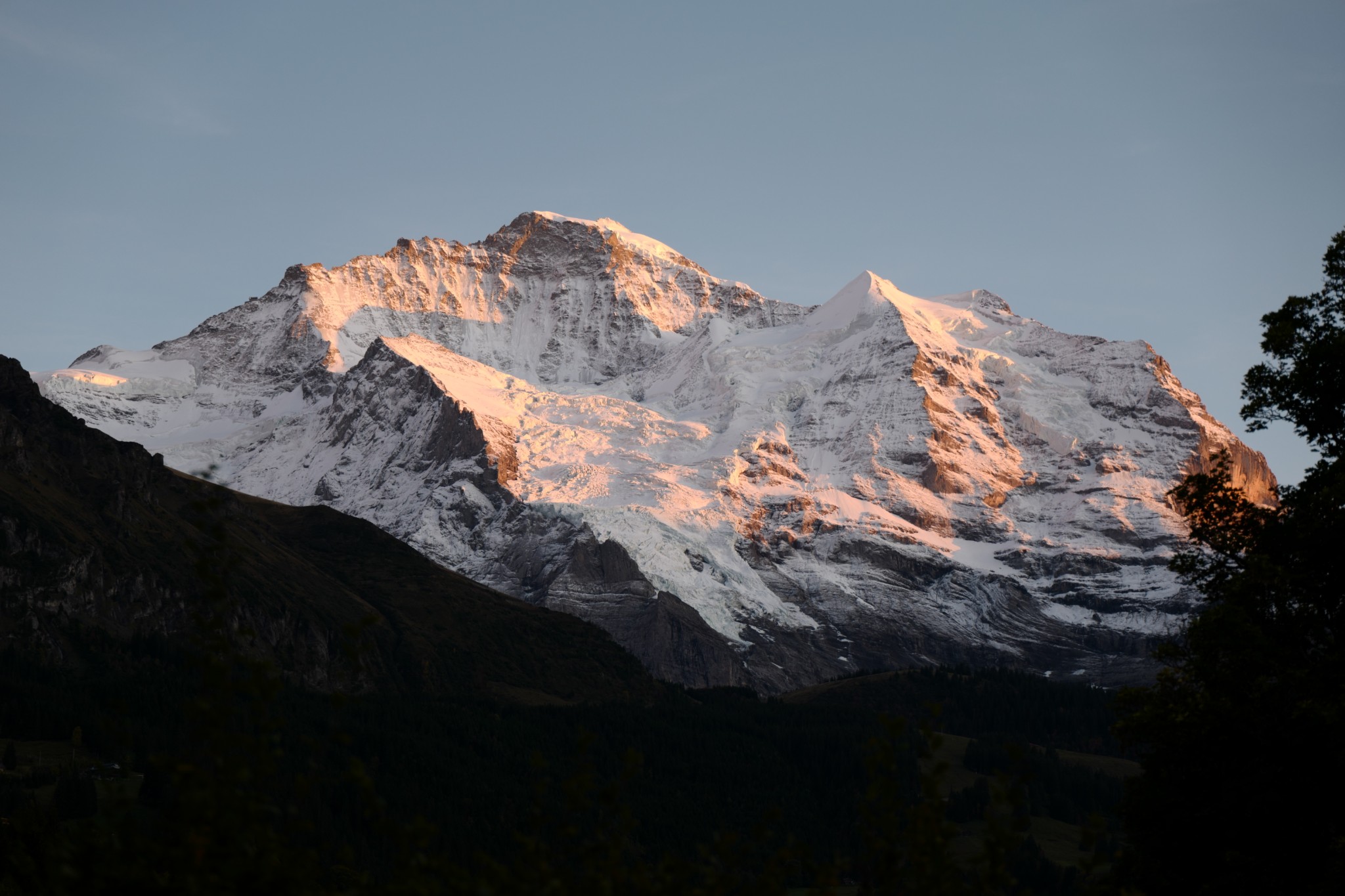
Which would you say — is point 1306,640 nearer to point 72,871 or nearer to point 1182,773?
point 1182,773

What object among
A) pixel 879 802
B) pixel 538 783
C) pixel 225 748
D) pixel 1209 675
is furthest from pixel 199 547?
pixel 1209 675

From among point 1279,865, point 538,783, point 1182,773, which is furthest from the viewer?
point 1182,773

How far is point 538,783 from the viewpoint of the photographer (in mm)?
26281

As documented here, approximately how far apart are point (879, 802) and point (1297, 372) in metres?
19.6

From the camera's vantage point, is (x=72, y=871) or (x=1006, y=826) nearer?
(x=72, y=871)

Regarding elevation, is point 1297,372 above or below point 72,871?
above

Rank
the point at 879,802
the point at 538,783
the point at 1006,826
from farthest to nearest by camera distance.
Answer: the point at 879,802 → the point at 1006,826 → the point at 538,783

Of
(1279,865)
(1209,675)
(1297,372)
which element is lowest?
(1279,865)

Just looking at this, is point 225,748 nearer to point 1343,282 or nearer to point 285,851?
point 285,851

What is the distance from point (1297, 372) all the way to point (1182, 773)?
37.9 feet

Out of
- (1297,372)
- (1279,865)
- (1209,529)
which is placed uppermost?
(1297,372)

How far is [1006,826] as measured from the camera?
28.2 meters

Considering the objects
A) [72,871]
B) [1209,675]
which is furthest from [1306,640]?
[72,871]

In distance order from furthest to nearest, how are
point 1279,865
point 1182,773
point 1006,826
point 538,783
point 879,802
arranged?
point 1182,773, point 1279,865, point 879,802, point 1006,826, point 538,783
